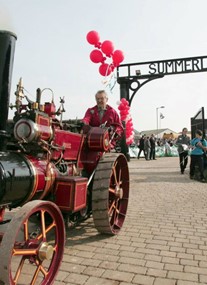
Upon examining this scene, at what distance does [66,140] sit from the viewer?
313 centimetres

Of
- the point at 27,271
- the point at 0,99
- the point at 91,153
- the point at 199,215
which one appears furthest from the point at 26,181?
the point at 199,215

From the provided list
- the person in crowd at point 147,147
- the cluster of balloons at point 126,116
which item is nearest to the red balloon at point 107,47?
the cluster of balloons at point 126,116

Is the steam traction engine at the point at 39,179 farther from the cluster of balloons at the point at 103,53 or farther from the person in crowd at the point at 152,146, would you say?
the person in crowd at the point at 152,146

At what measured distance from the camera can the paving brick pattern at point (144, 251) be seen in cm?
251

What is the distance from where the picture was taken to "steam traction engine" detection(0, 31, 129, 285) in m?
2.07

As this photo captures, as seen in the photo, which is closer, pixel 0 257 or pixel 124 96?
pixel 0 257

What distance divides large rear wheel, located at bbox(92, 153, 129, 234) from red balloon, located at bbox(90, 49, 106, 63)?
17.7ft

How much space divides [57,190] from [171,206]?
9.67ft

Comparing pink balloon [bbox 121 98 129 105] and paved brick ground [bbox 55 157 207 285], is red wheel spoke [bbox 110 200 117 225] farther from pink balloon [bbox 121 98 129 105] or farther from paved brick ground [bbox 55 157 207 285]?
pink balloon [bbox 121 98 129 105]

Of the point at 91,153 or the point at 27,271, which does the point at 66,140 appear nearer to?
the point at 91,153

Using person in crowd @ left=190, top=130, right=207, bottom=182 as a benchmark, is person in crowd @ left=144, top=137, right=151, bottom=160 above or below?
above

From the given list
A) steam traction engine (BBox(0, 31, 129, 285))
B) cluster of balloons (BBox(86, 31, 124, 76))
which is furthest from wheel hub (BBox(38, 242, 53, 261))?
cluster of balloons (BBox(86, 31, 124, 76))

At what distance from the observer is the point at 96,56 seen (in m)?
8.73

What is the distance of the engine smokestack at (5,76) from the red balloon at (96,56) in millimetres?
6412
